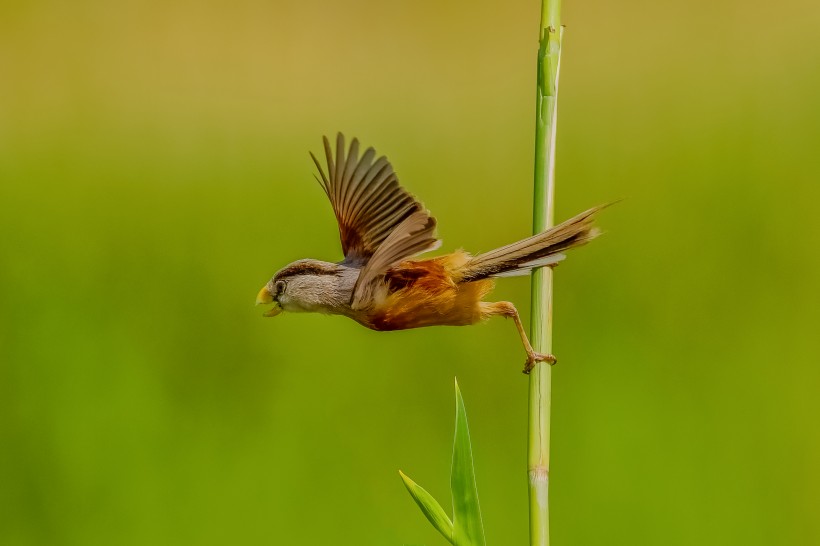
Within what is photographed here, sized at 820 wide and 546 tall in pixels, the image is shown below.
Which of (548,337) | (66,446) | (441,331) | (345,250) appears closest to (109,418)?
(66,446)

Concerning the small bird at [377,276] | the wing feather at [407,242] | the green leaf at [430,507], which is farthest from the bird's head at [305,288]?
the green leaf at [430,507]

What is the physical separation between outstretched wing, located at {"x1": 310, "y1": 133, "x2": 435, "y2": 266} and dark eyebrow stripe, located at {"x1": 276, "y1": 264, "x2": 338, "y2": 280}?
0.06 m

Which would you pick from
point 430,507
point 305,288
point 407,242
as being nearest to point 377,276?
point 305,288

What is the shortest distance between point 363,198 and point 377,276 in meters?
0.10

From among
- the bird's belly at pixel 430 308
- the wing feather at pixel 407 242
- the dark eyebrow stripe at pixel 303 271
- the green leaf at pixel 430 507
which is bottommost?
the green leaf at pixel 430 507

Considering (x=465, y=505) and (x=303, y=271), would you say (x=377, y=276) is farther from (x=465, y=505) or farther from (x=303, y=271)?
(x=465, y=505)

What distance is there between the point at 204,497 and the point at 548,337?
198cm

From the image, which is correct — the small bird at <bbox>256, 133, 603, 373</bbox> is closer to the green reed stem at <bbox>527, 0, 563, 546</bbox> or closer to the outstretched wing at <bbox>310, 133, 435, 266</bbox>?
the outstretched wing at <bbox>310, 133, 435, 266</bbox>

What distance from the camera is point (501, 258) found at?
3.51 ft

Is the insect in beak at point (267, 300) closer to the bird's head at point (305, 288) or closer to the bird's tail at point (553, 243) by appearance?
the bird's head at point (305, 288)

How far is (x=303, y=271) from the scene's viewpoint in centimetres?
117

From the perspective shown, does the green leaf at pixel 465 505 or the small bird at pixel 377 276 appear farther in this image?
the small bird at pixel 377 276

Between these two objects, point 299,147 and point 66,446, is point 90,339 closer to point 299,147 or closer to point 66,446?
point 66,446

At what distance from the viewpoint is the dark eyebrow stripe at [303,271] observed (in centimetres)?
117
